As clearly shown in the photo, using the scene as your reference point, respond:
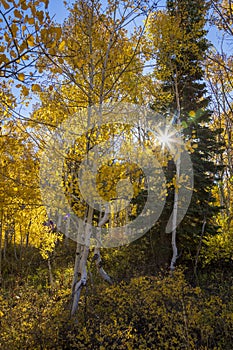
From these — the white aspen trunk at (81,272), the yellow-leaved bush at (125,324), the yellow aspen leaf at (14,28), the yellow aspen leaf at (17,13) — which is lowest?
the yellow-leaved bush at (125,324)

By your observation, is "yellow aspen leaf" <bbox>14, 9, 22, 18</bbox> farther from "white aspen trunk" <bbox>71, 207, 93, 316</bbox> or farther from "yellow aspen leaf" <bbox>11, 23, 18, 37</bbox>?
"white aspen trunk" <bbox>71, 207, 93, 316</bbox>

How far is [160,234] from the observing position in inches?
316

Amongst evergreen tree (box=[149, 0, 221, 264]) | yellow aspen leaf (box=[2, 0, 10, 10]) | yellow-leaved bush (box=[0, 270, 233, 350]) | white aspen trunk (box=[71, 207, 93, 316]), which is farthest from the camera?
evergreen tree (box=[149, 0, 221, 264])

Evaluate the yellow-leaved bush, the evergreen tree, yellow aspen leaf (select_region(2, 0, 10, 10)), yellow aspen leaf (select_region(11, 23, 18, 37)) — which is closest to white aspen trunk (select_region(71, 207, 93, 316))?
the yellow-leaved bush

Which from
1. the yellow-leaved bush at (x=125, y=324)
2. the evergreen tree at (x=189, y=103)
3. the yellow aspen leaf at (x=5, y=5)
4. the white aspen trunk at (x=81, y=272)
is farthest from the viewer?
the evergreen tree at (x=189, y=103)

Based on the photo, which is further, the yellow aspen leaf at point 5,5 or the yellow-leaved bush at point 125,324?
the yellow-leaved bush at point 125,324

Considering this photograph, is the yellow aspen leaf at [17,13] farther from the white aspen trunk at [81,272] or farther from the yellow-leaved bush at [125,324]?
the yellow-leaved bush at [125,324]

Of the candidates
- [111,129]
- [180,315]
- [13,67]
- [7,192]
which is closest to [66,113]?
[111,129]

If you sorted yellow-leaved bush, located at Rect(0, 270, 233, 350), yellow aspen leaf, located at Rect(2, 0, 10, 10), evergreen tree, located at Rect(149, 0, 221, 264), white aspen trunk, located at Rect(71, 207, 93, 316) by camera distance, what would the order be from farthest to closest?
evergreen tree, located at Rect(149, 0, 221, 264) < white aspen trunk, located at Rect(71, 207, 93, 316) < yellow-leaved bush, located at Rect(0, 270, 233, 350) < yellow aspen leaf, located at Rect(2, 0, 10, 10)

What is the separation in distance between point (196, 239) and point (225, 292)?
85.2 inches

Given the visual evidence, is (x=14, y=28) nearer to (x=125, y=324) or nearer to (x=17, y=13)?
(x=17, y=13)

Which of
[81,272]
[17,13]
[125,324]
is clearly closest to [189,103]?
[81,272]

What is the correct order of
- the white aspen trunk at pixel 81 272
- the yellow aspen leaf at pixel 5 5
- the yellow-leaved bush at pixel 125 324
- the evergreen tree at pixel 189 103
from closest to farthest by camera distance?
the yellow aspen leaf at pixel 5 5
the yellow-leaved bush at pixel 125 324
the white aspen trunk at pixel 81 272
the evergreen tree at pixel 189 103

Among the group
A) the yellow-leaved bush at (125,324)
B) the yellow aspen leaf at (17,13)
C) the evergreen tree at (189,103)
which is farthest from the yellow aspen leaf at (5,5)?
the evergreen tree at (189,103)
